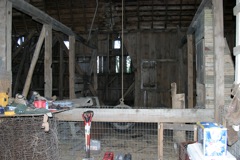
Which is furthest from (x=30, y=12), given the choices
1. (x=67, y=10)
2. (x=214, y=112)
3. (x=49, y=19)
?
(x=67, y=10)

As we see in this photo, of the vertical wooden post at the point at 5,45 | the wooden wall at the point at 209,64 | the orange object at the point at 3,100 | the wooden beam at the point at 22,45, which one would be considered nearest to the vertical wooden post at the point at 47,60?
the vertical wooden post at the point at 5,45

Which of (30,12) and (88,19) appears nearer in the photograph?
(30,12)

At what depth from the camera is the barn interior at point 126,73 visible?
4070 millimetres

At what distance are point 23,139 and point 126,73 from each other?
10.2m

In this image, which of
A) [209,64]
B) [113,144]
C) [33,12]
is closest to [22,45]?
[33,12]

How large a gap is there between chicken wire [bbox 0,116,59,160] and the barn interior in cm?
1

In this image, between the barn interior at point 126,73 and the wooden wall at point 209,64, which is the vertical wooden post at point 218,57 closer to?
the barn interior at point 126,73

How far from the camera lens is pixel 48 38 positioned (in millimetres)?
6254

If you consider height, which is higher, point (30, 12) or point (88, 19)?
point (88, 19)

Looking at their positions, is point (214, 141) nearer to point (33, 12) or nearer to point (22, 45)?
point (33, 12)

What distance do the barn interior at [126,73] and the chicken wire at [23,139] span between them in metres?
0.01

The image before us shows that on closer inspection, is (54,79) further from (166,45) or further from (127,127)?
(127,127)

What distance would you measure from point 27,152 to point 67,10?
822cm

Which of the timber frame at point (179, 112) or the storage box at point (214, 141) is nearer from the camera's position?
the storage box at point (214, 141)
